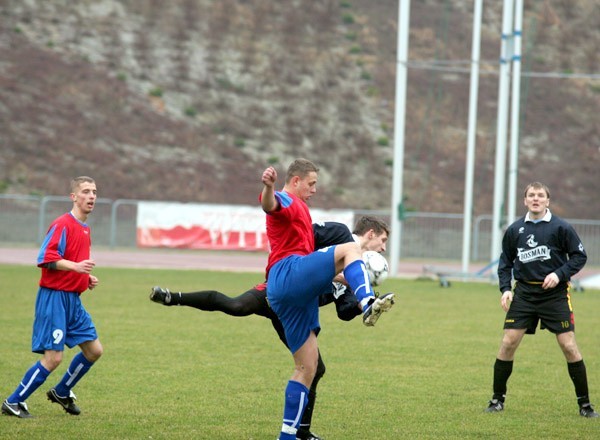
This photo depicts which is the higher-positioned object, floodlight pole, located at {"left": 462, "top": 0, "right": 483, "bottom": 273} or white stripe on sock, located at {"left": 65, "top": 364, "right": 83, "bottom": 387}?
→ floodlight pole, located at {"left": 462, "top": 0, "right": 483, "bottom": 273}

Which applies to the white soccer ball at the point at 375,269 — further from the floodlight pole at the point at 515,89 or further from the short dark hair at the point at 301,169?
the floodlight pole at the point at 515,89

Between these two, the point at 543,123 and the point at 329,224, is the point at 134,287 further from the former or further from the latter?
the point at 543,123

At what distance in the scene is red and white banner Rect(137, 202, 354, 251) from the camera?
116 ft

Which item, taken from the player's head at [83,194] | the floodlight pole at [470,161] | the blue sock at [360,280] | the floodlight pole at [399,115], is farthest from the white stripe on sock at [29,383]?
the floodlight pole at [470,161]

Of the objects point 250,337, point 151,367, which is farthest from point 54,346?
point 250,337

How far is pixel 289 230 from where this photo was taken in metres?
→ 7.20

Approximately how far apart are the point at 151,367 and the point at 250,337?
3.18 m

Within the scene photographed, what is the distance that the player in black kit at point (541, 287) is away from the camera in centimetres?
916

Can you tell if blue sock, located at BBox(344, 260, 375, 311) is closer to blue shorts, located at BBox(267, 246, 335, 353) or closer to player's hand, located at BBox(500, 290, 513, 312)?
blue shorts, located at BBox(267, 246, 335, 353)

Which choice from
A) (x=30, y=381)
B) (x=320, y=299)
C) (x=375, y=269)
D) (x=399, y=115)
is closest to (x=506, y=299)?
(x=320, y=299)

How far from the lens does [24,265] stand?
27.2 meters

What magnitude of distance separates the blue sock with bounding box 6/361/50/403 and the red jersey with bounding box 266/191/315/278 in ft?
7.32

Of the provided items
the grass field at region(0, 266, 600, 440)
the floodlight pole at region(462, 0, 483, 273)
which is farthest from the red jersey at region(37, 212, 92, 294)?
the floodlight pole at region(462, 0, 483, 273)

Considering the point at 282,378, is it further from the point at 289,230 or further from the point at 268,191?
the point at 268,191
